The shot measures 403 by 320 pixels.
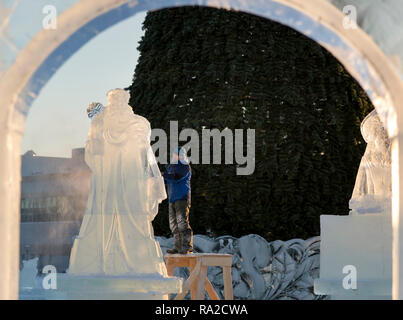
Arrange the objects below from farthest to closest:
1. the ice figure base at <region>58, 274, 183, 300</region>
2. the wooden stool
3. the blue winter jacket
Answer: the wooden stool < the blue winter jacket < the ice figure base at <region>58, 274, 183, 300</region>

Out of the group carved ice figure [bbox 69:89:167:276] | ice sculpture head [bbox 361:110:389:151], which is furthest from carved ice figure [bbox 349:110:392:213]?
carved ice figure [bbox 69:89:167:276]

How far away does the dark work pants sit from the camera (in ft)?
28.8

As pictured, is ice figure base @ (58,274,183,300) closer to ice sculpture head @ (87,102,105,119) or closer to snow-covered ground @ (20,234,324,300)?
ice sculpture head @ (87,102,105,119)

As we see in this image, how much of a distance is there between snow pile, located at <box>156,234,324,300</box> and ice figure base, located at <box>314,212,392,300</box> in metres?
3.91

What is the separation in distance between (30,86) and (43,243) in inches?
259

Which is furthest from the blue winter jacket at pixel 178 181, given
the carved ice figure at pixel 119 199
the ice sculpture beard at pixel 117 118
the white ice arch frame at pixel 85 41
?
the white ice arch frame at pixel 85 41

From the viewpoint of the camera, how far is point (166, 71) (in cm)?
1241

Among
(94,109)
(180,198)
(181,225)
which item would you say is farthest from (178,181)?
(94,109)

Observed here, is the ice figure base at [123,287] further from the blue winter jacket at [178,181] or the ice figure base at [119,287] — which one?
the blue winter jacket at [178,181]

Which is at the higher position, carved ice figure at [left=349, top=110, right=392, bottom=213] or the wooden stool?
carved ice figure at [left=349, top=110, right=392, bottom=213]

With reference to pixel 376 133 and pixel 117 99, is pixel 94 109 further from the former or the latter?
pixel 376 133

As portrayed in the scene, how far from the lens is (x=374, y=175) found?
7891mm
